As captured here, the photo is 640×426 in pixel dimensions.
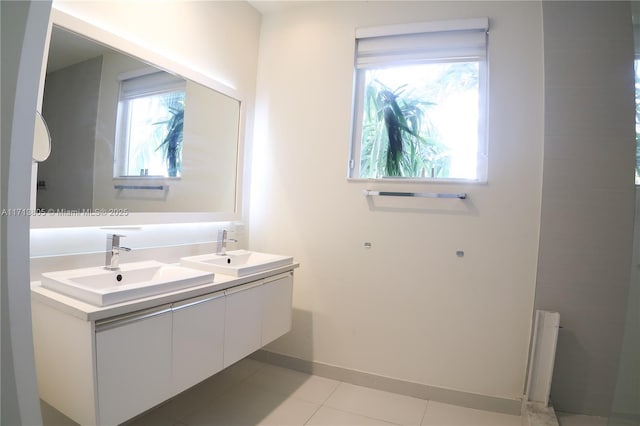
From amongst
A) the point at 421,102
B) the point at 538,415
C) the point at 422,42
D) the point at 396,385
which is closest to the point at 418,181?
the point at 421,102

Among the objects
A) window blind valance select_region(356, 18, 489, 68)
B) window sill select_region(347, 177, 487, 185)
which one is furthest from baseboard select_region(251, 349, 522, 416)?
window blind valance select_region(356, 18, 489, 68)

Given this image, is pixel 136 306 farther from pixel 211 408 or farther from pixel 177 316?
pixel 211 408

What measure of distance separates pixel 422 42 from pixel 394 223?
48.5 inches

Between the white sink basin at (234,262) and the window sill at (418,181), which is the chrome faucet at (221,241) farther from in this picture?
the window sill at (418,181)

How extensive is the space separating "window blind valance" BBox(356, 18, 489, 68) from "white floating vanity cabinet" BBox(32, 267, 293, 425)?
1.88 m

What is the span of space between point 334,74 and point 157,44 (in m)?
1.17

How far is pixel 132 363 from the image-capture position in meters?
1.32

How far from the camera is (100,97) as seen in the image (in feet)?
5.52

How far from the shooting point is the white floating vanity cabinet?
1210 millimetres

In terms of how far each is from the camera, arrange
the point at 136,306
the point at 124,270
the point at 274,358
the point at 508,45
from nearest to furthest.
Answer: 1. the point at 136,306
2. the point at 124,270
3. the point at 508,45
4. the point at 274,358

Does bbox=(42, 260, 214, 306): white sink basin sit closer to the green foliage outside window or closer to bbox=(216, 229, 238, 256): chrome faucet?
bbox=(216, 229, 238, 256): chrome faucet

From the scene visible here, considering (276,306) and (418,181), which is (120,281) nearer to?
(276,306)

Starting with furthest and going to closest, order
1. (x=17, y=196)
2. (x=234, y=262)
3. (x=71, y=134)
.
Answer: (x=234, y=262) < (x=71, y=134) < (x=17, y=196)

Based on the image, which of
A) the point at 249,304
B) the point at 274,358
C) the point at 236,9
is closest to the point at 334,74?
the point at 236,9
